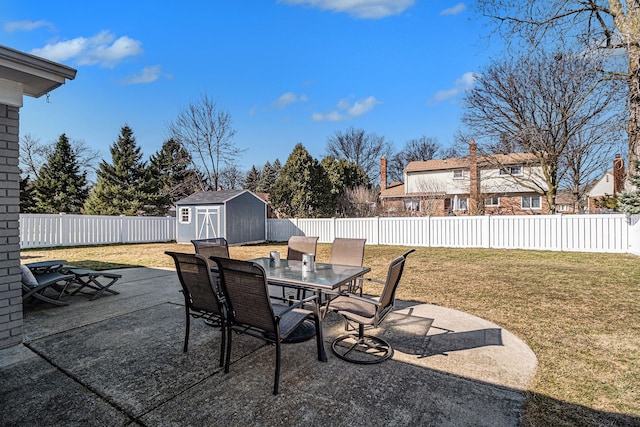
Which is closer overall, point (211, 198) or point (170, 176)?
A: point (211, 198)

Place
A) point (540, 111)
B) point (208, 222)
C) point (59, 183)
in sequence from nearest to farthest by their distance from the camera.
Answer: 1. point (540, 111)
2. point (208, 222)
3. point (59, 183)

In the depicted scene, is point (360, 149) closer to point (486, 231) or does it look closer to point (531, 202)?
point (531, 202)

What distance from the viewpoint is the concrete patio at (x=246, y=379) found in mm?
2139

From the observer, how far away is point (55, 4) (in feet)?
27.1

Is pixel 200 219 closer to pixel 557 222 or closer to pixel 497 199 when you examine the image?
pixel 557 222

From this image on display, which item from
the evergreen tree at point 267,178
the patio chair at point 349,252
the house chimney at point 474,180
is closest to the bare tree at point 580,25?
the house chimney at point 474,180

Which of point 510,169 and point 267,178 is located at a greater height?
point 267,178

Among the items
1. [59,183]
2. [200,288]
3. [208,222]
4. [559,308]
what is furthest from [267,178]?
[200,288]

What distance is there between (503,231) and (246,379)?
Answer: 11.9m

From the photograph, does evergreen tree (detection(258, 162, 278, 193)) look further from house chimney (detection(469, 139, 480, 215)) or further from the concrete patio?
the concrete patio

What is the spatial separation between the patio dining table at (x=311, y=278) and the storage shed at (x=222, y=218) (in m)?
11.7

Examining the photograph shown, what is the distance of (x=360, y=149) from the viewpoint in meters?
33.2

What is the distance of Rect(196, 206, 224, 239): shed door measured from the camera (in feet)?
50.6

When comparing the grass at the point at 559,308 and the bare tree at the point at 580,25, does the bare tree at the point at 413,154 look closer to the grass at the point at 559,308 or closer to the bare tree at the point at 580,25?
the bare tree at the point at 580,25
